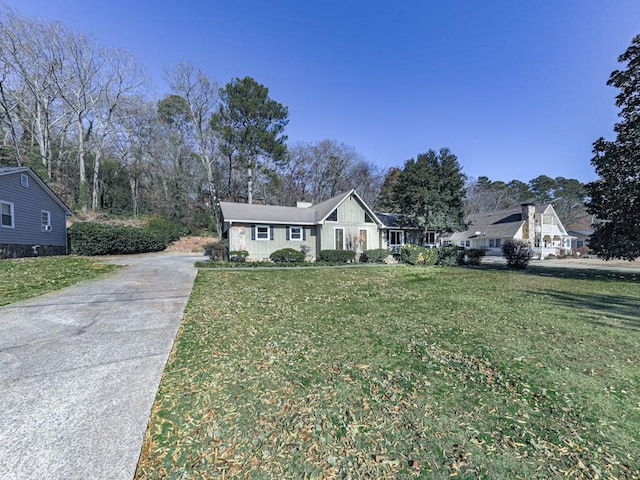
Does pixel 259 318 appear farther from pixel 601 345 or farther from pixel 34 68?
pixel 34 68

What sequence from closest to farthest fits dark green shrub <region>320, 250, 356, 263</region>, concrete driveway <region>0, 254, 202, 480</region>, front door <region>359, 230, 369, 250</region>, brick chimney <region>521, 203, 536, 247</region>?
1. concrete driveway <region>0, 254, 202, 480</region>
2. dark green shrub <region>320, 250, 356, 263</region>
3. front door <region>359, 230, 369, 250</region>
4. brick chimney <region>521, 203, 536, 247</region>

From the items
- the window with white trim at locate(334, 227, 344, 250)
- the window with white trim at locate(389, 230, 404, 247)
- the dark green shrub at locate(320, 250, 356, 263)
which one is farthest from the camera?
the window with white trim at locate(389, 230, 404, 247)

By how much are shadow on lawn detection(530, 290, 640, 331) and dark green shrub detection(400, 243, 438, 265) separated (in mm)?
8865

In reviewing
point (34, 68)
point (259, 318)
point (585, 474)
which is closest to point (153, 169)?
point (34, 68)

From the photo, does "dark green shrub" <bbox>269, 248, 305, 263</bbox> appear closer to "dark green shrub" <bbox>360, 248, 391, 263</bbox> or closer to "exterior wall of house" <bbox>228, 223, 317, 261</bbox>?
"exterior wall of house" <bbox>228, 223, 317, 261</bbox>

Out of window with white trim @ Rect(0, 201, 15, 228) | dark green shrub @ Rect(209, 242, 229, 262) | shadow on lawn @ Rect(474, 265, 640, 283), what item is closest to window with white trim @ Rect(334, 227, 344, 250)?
dark green shrub @ Rect(209, 242, 229, 262)

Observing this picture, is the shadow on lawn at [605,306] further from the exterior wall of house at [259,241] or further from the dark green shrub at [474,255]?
the exterior wall of house at [259,241]

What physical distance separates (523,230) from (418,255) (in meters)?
20.7

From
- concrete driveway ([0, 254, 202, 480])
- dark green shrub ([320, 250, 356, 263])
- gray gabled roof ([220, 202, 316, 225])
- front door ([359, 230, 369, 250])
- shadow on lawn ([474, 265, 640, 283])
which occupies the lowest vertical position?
shadow on lawn ([474, 265, 640, 283])

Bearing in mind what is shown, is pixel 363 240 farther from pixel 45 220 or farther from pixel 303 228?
pixel 45 220

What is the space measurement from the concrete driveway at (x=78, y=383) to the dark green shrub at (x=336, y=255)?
42.7 feet

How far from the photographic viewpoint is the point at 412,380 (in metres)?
3.34

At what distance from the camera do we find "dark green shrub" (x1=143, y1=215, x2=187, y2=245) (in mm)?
24062

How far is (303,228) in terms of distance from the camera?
20.3 metres
